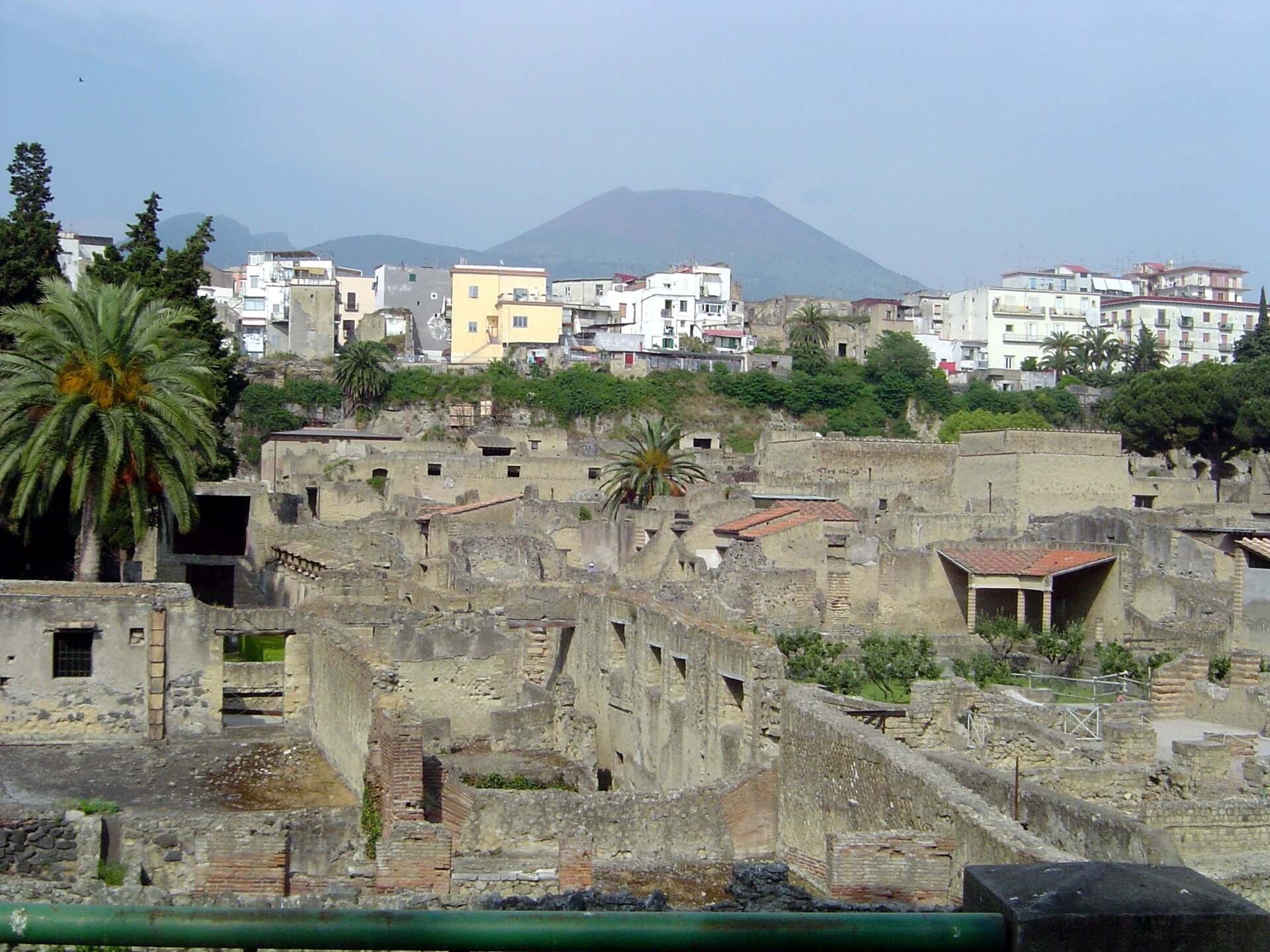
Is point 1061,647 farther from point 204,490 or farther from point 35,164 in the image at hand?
point 35,164

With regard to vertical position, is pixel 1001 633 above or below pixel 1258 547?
below

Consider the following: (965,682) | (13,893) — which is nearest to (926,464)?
(965,682)

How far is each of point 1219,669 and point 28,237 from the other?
29.1m

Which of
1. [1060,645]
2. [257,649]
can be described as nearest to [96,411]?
[257,649]

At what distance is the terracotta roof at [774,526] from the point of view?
32.5 m

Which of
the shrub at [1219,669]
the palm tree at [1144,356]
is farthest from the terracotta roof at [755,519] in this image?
the palm tree at [1144,356]

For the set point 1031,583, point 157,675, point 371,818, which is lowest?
point 371,818

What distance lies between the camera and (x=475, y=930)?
280cm

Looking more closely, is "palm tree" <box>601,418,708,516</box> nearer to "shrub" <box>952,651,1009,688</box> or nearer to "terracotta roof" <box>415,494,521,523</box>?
"terracotta roof" <box>415,494,521,523</box>

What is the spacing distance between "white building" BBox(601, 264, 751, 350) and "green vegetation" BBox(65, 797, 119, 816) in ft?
247

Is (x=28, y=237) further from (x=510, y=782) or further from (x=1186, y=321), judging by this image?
(x=1186, y=321)

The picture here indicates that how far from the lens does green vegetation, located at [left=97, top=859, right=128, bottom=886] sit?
42.4ft

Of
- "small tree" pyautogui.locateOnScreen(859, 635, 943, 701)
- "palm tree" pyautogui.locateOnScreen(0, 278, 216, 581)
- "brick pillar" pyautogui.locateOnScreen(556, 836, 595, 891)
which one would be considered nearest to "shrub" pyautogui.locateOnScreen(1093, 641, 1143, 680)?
"small tree" pyautogui.locateOnScreen(859, 635, 943, 701)

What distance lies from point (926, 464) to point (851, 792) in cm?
4079
